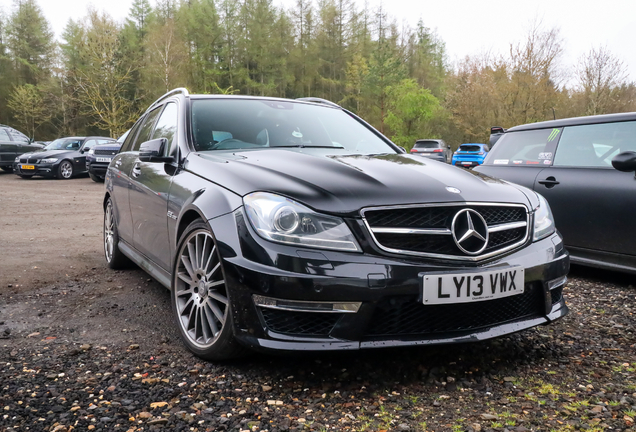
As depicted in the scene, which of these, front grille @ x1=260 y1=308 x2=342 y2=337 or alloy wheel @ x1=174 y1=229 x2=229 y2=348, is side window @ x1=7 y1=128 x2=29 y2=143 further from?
front grille @ x1=260 y1=308 x2=342 y2=337

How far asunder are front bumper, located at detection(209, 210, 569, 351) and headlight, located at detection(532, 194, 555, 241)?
39cm

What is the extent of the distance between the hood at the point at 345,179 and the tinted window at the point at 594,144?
2090 mm

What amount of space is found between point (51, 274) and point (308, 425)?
3.62 metres

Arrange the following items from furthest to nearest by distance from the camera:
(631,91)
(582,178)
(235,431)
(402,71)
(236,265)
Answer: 1. (402,71)
2. (631,91)
3. (582,178)
4. (236,265)
5. (235,431)

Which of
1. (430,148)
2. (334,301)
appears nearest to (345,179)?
(334,301)

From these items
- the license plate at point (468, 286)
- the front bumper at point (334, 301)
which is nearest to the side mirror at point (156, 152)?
the front bumper at point (334, 301)

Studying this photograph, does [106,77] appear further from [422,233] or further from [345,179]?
[422,233]

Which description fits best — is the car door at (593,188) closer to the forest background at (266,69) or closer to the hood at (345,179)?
the hood at (345,179)

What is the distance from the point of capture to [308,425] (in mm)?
2113

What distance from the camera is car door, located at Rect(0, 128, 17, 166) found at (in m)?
19.3

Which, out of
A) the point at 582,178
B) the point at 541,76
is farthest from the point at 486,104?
the point at 582,178

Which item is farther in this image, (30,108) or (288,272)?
(30,108)

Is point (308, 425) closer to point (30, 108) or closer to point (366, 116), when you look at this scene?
point (366, 116)

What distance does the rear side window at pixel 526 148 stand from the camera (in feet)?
16.6
